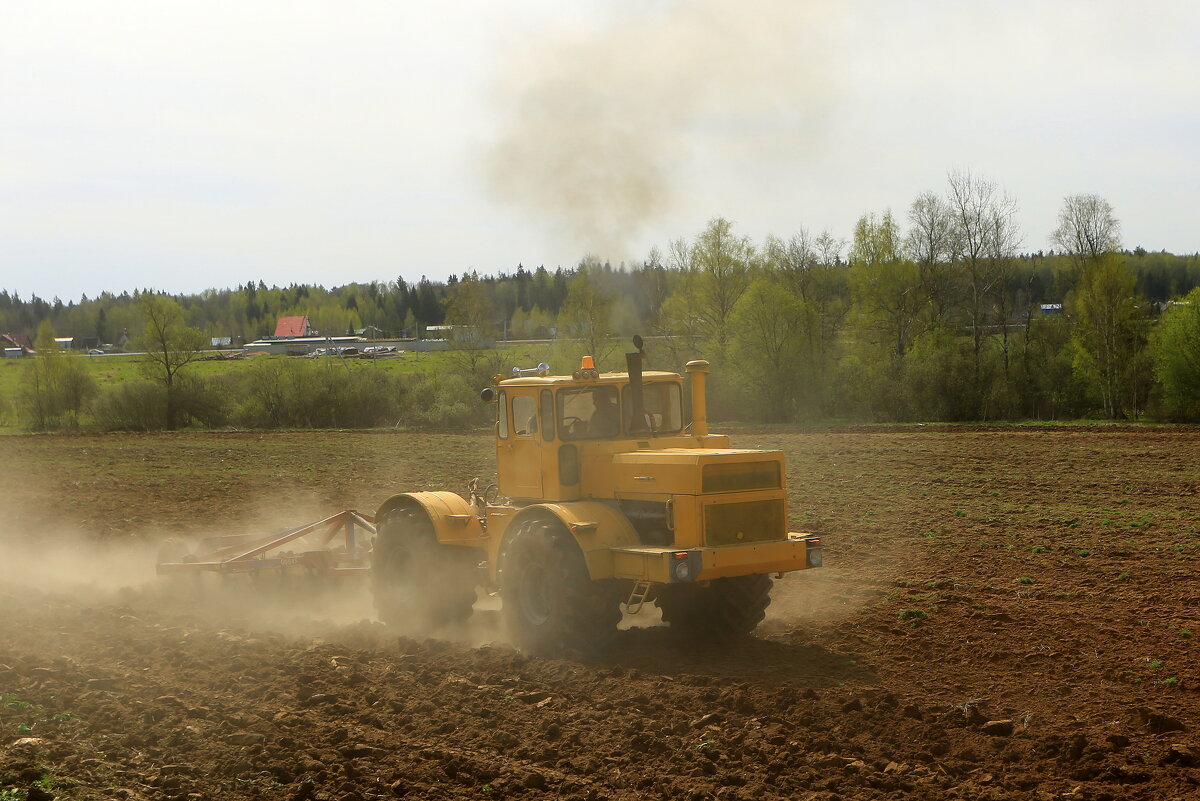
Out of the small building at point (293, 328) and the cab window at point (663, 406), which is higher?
the small building at point (293, 328)

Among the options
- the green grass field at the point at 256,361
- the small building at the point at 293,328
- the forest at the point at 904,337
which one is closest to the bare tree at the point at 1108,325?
the forest at the point at 904,337

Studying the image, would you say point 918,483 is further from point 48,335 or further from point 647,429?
point 48,335

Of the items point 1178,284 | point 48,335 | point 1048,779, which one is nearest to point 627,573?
point 1048,779

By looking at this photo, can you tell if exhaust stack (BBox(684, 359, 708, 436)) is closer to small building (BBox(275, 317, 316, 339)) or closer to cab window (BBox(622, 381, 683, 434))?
cab window (BBox(622, 381, 683, 434))

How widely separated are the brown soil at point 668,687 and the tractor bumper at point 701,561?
0.92 meters

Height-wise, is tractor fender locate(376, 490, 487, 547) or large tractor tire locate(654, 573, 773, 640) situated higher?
tractor fender locate(376, 490, 487, 547)

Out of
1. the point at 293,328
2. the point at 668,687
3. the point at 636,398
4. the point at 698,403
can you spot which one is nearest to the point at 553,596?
the point at 668,687

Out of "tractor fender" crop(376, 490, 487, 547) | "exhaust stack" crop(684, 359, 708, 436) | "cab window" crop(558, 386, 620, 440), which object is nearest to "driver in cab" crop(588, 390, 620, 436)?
"cab window" crop(558, 386, 620, 440)

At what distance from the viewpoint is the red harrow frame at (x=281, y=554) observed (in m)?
14.3

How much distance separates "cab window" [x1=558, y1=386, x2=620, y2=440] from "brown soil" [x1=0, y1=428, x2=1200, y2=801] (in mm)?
2252

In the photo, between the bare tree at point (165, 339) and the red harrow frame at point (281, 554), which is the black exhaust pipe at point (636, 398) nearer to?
the red harrow frame at point (281, 554)

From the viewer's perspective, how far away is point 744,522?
10.9 metres

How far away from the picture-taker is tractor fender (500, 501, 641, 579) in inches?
427

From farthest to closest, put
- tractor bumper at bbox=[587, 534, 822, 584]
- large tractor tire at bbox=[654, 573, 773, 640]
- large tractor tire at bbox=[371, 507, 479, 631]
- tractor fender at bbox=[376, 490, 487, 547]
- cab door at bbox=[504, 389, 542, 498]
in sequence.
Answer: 1. large tractor tire at bbox=[371, 507, 479, 631]
2. tractor fender at bbox=[376, 490, 487, 547]
3. cab door at bbox=[504, 389, 542, 498]
4. large tractor tire at bbox=[654, 573, 773, 640]
5. tractor bumper at bbox=[587, 534, 822, 584]
